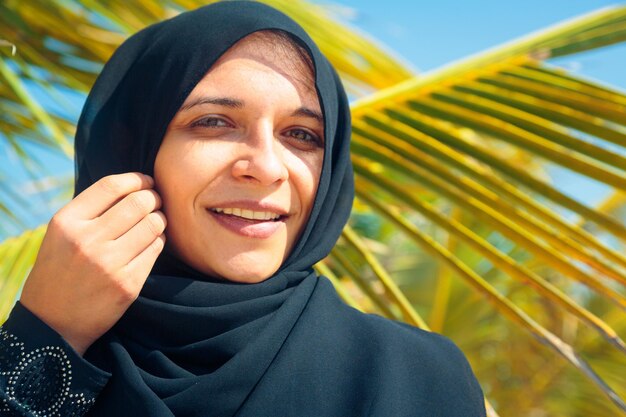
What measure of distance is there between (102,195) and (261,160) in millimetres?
233

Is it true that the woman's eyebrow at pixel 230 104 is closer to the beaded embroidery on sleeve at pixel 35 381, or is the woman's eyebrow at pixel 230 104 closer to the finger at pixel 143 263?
the finger at pixel 143 263

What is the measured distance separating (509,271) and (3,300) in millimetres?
932

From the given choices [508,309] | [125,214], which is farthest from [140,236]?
[508,309]

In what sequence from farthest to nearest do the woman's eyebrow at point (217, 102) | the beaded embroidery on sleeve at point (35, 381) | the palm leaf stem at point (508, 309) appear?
the palm leaf stem at point (508, 309) < the woman's eyebrow at point (217, 102) < the beaded embroidery on sleeve at point (35, 381)

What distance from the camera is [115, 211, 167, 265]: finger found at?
1041 millimetres

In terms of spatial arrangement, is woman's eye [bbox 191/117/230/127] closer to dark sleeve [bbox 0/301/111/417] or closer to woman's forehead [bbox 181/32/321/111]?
woman's forehead [bbox 181/32/321/111]

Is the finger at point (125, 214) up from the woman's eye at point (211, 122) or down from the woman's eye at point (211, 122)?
down

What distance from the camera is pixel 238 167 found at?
1.06 metres

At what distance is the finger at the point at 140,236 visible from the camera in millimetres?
1041

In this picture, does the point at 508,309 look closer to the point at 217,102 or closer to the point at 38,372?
the point at 217,102

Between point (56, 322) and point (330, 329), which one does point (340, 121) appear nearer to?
point (330, 329)

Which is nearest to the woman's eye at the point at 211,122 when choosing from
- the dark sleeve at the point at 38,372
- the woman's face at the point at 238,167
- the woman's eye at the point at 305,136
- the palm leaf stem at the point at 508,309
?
the woman's face at the point at 238,167

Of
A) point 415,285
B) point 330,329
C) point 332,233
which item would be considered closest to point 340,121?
point 332,233

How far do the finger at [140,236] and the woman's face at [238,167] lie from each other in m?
0.04
